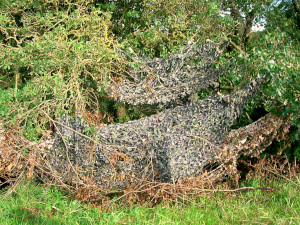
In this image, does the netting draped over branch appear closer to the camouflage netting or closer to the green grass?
the camouflage netting

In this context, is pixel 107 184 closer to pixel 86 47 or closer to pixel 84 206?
pixel 84 206

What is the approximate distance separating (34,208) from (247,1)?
20.7 ft

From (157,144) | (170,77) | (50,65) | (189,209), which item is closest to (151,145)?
(157,144)

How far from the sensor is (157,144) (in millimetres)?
3947

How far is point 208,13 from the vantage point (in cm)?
552

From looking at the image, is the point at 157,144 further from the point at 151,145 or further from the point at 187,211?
the point at 187,211

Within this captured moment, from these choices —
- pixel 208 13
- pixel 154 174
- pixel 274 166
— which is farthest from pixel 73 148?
pixel 208 13

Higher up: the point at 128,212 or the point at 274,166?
the point at 274,166

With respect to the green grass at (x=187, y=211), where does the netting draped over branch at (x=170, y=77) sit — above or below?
above

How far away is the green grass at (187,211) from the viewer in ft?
10.4

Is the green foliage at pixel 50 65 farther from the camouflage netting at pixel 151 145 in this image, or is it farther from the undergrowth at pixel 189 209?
the undergrowth at pixel 189 209

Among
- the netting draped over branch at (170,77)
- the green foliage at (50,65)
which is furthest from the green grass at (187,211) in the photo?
the netting draped over branch at (170,77)

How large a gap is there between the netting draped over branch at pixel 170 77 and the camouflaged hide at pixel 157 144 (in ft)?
2.45

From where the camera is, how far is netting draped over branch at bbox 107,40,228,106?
4871 millimetres
